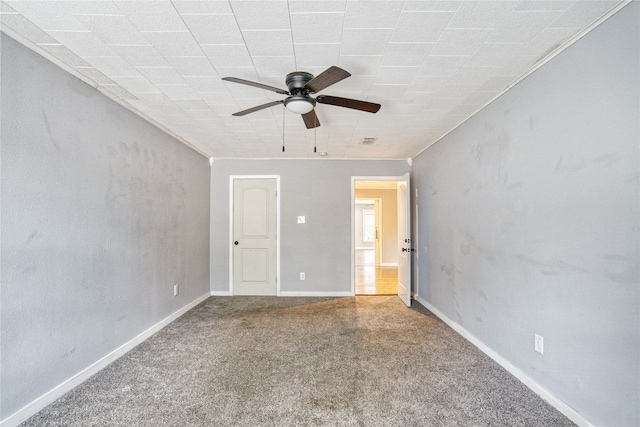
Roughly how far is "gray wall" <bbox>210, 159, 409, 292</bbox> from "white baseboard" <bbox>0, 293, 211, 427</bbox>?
1.93m

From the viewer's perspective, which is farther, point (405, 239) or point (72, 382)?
point (405, 239)

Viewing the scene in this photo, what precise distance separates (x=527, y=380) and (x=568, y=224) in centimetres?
127

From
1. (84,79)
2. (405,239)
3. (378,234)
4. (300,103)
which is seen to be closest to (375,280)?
(405,239)

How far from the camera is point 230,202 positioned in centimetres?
498

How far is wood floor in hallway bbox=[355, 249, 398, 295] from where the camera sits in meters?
5.22

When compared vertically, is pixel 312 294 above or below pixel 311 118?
below

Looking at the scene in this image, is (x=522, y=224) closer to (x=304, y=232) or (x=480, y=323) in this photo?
(x=480, y=323)

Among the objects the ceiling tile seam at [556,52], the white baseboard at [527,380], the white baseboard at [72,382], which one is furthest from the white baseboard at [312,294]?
the ceiling tile seam at [556,52]

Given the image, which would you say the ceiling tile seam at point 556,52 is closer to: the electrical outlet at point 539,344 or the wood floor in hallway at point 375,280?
the electrical outlet at point 539,344

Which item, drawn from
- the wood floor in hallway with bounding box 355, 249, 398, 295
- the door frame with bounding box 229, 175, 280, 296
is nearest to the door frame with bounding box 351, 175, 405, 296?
the wood floor in hallway with bounding box 355, 249, 398, 295

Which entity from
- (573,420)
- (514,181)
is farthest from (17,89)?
(573,420)

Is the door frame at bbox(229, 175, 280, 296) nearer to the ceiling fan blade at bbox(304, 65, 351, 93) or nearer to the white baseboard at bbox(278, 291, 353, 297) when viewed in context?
the white baseboard at bbox(278, 291, 353, 297)

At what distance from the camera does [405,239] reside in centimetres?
443

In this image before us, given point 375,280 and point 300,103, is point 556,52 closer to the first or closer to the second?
point 300,103
